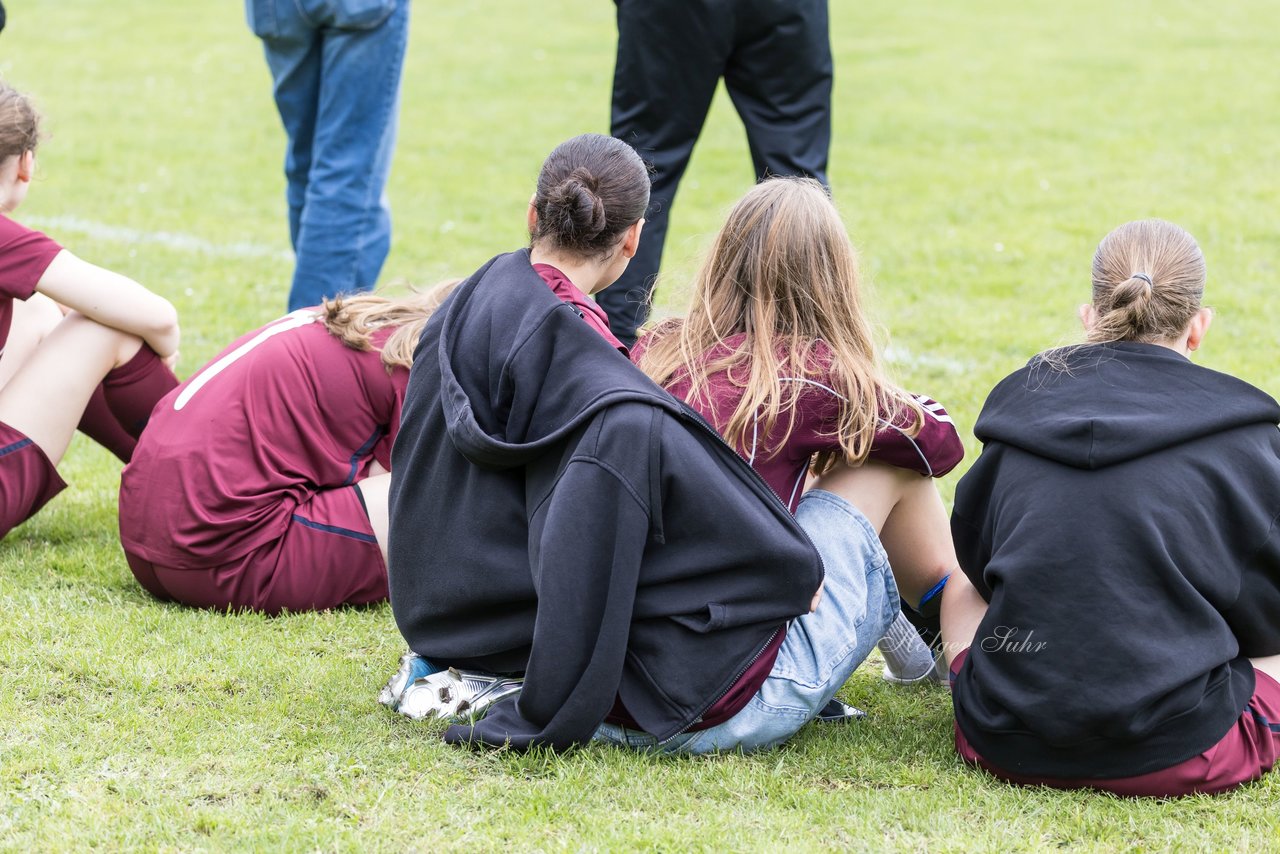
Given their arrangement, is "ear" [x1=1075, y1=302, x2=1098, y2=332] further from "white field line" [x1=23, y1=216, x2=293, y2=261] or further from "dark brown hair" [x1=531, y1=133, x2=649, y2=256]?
"white field line" [x1=23, y1=216, x2=293, y2=261]

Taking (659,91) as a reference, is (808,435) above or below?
below

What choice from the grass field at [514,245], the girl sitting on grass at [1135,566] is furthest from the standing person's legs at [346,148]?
the girl sitting on grass at [1135,566]

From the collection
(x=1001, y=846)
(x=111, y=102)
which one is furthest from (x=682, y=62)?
(x=111, y=102)

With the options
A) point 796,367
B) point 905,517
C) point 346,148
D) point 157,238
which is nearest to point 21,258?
point 346,148

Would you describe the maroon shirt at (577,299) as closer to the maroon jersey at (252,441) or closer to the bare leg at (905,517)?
the bare leg at (905,517)

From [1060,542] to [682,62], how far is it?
296 centimetres

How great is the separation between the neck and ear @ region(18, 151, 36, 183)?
1738 millimetres

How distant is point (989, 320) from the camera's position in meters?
6.69

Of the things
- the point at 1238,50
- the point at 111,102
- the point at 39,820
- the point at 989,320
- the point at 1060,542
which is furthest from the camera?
the point at 1238,50

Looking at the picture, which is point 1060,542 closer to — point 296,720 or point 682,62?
point 296,720

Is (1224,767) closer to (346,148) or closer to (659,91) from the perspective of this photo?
(659,91)

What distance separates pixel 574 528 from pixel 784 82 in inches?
119

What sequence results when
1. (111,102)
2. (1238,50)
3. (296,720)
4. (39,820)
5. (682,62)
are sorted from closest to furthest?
(39,820)
(296,720)
(682,62)
(111,102)
(1238,50)

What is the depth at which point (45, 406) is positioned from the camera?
403 cm
